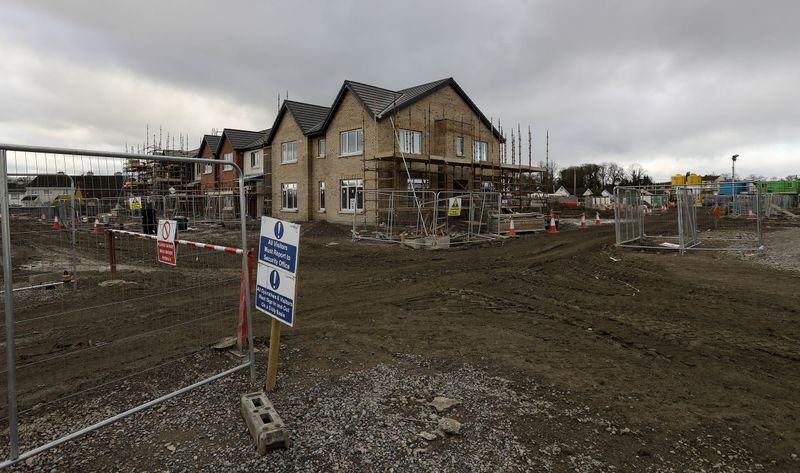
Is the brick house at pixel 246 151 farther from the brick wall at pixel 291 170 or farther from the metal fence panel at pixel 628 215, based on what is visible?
the metal fence panel at pixel 628 215

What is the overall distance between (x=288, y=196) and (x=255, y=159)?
764 cm

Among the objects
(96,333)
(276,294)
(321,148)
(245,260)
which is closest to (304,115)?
(321,148)

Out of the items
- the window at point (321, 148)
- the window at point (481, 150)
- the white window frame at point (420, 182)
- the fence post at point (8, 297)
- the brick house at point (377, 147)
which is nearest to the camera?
the fence post at point (8, 297)

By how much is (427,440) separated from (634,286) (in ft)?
25.5

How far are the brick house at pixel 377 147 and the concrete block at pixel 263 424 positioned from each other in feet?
62.2

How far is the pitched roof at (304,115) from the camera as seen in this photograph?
98.4 feet

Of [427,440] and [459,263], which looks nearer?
→ [427,440]

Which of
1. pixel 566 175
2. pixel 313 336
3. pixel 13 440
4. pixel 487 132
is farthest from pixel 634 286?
pixel 566 175

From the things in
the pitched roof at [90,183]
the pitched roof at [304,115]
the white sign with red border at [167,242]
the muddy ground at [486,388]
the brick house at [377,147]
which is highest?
the pitched roof at [304,115]

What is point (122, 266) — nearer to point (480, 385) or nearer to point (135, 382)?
point (135, 382)

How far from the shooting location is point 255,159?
122 feet

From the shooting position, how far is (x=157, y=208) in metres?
7.41

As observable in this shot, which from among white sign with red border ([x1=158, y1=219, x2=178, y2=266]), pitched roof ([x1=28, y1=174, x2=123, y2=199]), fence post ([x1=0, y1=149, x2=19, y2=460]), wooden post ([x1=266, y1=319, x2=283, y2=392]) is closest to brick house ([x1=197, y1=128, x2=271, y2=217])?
white sign with red border ([x1=158, y1=219, x2=178, y2=266])

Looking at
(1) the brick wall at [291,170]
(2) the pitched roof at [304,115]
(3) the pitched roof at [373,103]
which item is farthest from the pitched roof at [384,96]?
(1) the brick wall at [291,170]
